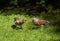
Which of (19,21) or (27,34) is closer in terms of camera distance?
(27,34)

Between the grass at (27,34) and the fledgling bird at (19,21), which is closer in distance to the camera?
the grass at (27,34)

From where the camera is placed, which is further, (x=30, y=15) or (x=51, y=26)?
(x=30, y=15)

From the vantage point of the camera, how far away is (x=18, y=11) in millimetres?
12742

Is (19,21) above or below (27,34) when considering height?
above

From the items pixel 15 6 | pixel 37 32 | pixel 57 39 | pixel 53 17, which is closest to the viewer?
pixel 57 39

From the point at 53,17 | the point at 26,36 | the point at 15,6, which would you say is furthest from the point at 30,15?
the point at 26,36

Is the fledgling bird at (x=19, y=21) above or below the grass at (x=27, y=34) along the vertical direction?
above

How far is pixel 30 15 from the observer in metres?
11.8

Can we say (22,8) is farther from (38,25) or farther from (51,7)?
(38,25)

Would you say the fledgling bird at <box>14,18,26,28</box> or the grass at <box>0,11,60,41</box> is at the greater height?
the fledgling bird at <box>14,18,26,28</box>

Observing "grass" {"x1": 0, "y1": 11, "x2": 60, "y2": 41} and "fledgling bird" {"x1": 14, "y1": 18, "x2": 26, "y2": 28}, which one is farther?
"fledgling bird" {"x1": 14, "y1": 18, "x2": 26, "y2": 28}

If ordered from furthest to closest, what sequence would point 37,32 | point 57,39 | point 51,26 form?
point 51,26
point 37,32
point 57,39

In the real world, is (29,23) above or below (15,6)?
above

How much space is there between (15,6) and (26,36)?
576 centimetres
